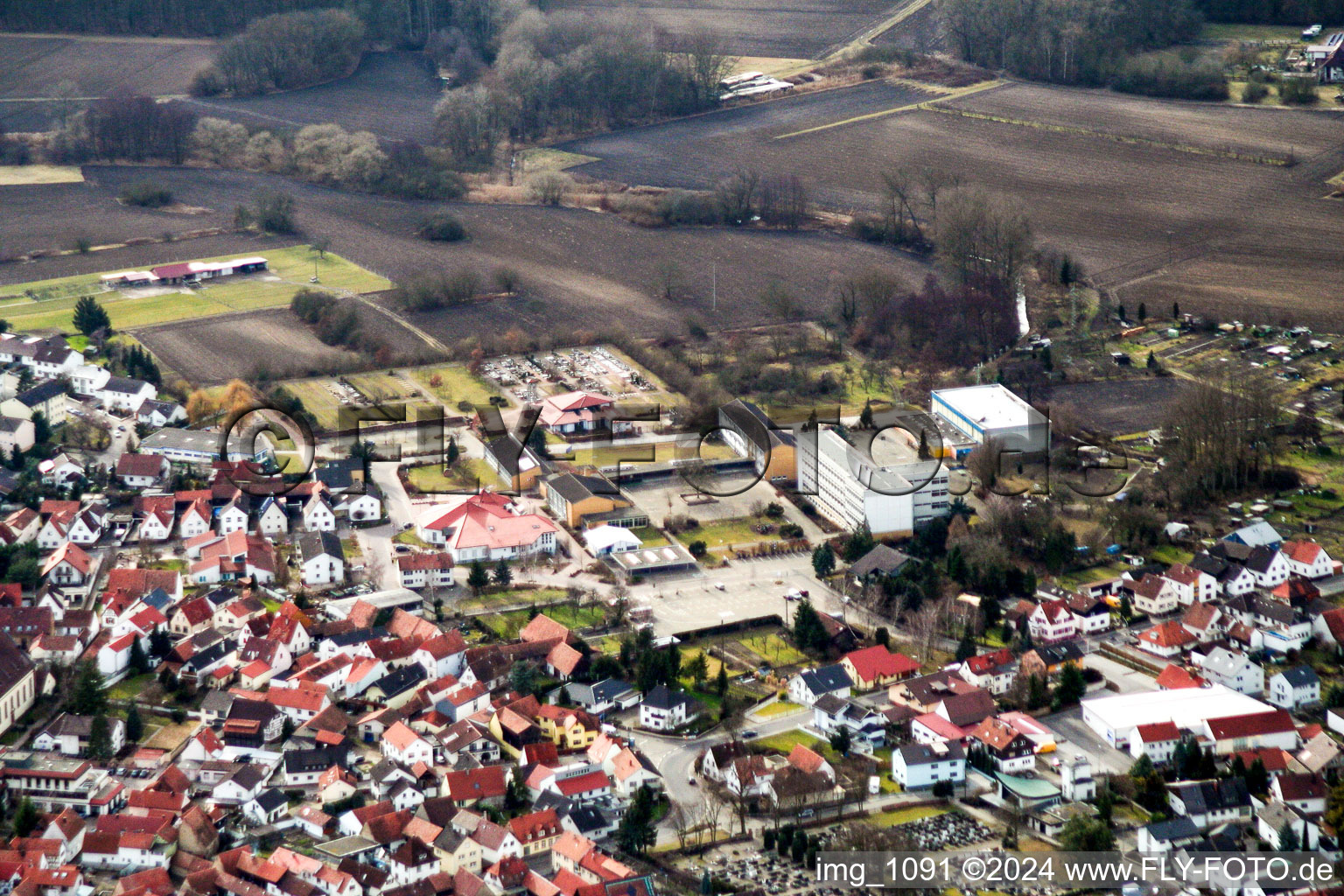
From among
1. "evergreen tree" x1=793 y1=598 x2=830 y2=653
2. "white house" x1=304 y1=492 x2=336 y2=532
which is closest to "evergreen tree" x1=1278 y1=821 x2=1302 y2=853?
"evergreen tree" x1=793 y1=598 x2=830 y2=653

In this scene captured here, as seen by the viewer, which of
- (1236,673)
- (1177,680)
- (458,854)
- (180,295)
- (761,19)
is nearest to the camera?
(458,854)

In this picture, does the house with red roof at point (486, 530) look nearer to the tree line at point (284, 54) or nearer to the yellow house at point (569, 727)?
the yellow house at point (569, 727)

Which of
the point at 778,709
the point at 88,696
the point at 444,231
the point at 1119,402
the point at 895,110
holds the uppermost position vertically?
the point at 895,110

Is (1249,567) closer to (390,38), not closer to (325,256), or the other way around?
(325,256)

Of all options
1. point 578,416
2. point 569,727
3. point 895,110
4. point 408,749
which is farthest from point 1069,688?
point 895,110

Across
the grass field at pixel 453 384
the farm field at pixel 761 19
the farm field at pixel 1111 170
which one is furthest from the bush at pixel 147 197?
the farm field at pixel 761 19

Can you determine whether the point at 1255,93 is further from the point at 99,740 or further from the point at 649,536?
the point at 99,740

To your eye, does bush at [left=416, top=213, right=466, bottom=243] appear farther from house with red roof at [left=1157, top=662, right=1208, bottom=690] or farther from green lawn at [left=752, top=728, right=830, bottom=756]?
house with red roof at [left=1157, top=662, right=1208, bottom=690]

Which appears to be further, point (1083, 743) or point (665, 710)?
point (665, 710)
